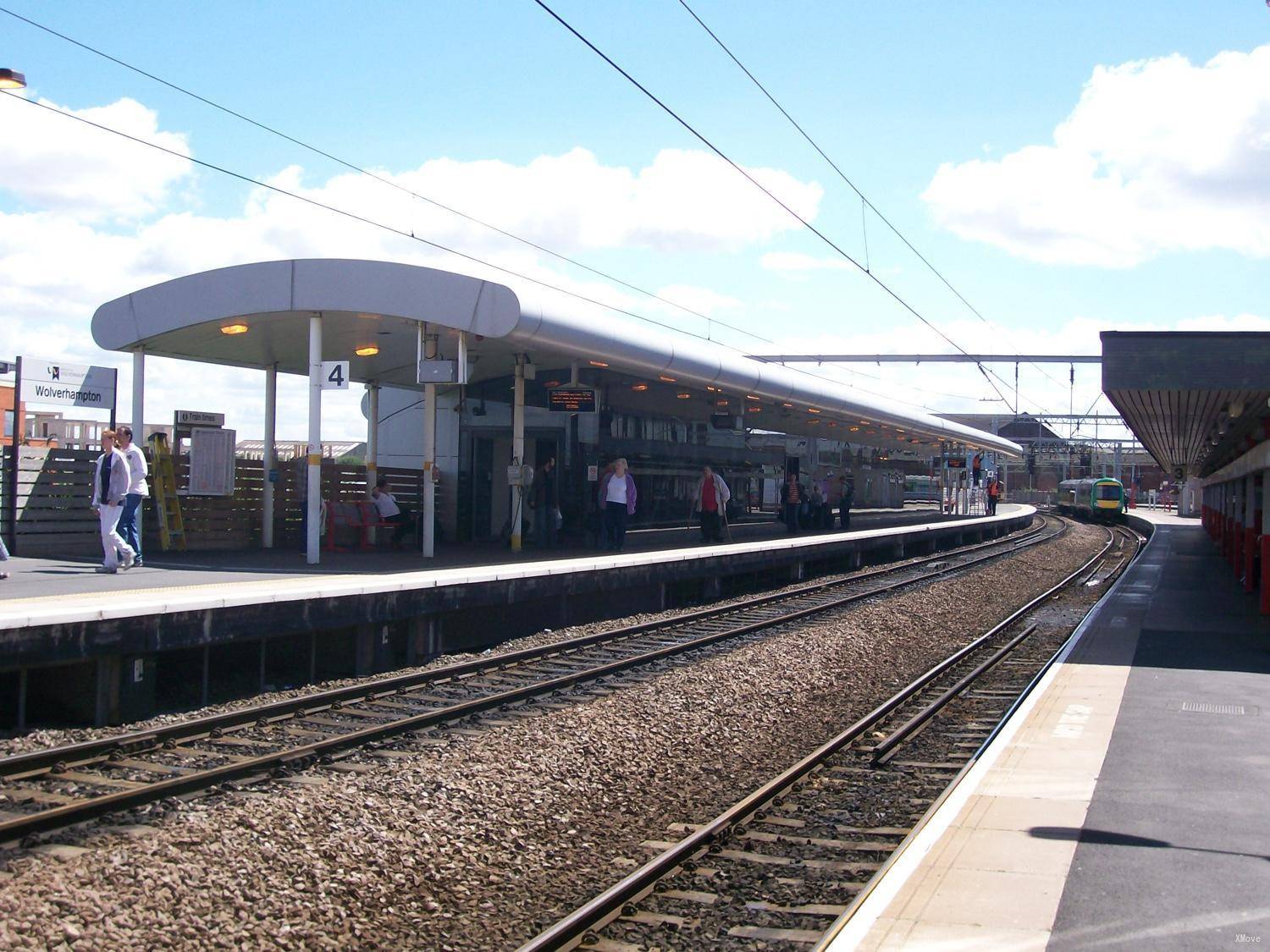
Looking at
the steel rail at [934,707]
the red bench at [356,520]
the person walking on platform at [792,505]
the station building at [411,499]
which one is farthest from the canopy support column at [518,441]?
the person walking on platform at [792,505]

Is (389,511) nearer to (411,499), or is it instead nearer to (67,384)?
(411,499)

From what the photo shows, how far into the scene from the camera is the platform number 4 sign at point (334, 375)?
15680 millimetres

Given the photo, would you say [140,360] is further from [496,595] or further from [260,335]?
[496,595]

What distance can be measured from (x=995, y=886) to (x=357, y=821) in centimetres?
319

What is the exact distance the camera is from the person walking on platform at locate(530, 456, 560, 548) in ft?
69.4

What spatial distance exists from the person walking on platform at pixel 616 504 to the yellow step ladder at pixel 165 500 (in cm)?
655

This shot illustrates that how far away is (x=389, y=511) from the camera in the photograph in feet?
66.6

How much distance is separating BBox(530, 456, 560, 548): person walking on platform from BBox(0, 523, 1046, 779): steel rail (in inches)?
186

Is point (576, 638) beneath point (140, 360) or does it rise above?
beneath

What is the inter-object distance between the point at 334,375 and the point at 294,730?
26.2 feet

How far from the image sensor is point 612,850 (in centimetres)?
668

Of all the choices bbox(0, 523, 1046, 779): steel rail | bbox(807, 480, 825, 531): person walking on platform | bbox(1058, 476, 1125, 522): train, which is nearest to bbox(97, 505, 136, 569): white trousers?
bbox(0, 523, 1046, 779): steel rail

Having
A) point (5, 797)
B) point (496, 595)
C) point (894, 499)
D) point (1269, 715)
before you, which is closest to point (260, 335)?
point (496, 595)

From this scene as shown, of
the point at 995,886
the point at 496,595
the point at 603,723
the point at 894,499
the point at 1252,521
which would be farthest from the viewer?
the point at 894,499
